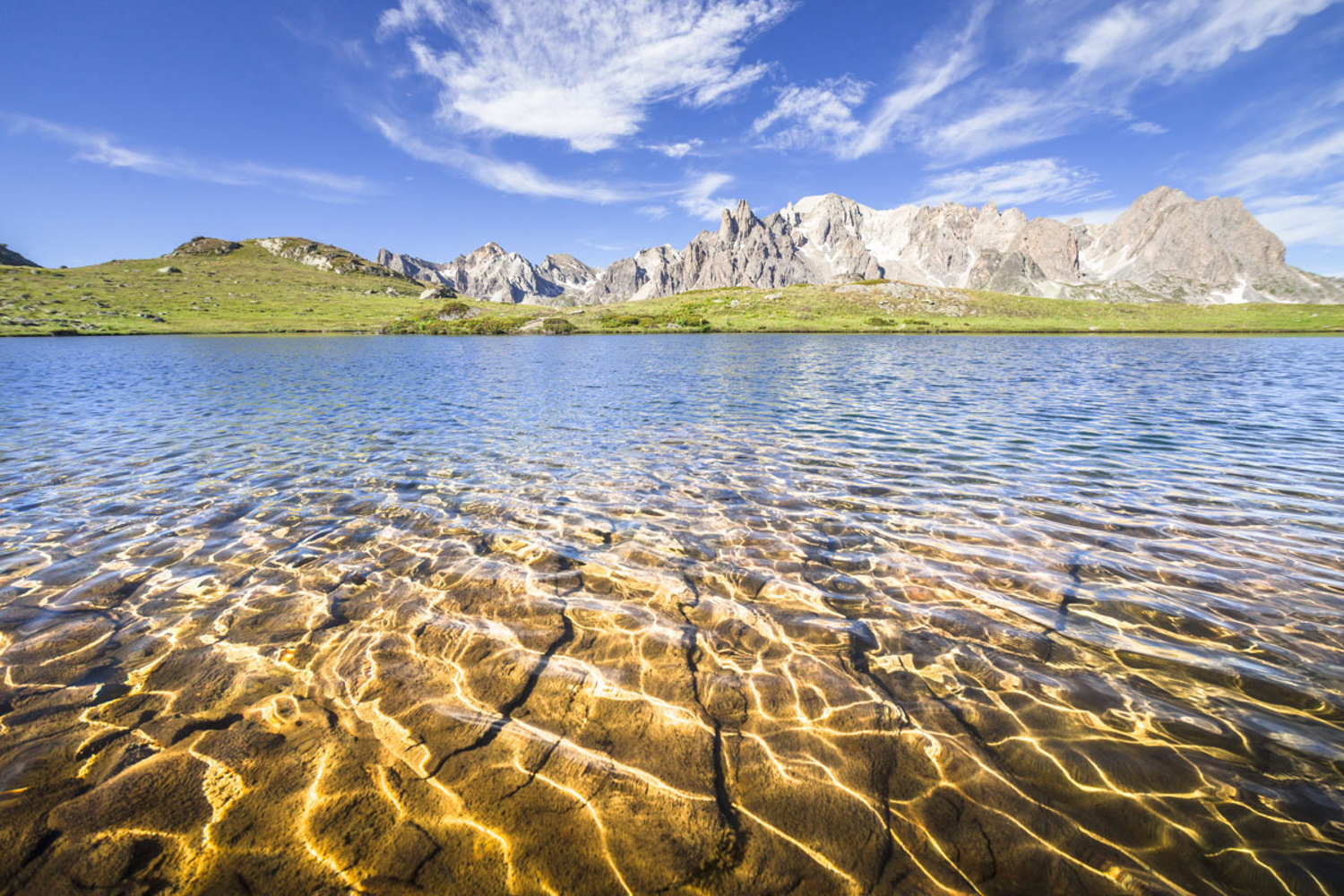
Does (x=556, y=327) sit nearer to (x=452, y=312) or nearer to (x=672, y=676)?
(x=452, y=312)

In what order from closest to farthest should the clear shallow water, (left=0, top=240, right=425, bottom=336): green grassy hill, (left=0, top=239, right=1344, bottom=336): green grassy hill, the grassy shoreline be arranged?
the clear shallow water, (left=0, top=240, right=425, bottom=336): green grassy hill, the grassy shoreline, (left=0, top=239, right=1344, bottom=336): green grassy hill

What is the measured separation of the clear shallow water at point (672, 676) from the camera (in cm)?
388

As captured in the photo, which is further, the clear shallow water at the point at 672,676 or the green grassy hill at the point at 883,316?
the green grassy hill at the point at 883,316

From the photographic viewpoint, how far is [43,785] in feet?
14.0

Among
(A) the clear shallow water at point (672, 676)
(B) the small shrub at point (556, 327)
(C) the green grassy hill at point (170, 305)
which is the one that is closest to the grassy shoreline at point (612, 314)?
(C) the green grassy hill at point (170, 305)

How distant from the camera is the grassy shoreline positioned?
391 ft

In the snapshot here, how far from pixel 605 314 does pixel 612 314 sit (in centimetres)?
434

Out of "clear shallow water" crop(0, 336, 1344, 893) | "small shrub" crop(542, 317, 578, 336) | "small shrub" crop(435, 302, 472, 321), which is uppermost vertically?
"clear shallow water" crop(0, 336, 1344, 893)

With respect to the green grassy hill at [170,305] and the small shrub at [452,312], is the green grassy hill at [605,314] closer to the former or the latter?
the green grassy hill at [170,305]

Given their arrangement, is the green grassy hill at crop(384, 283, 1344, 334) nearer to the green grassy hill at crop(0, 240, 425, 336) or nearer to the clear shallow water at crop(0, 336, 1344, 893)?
the green grassy hill at crop(0, 240, 425, 336)

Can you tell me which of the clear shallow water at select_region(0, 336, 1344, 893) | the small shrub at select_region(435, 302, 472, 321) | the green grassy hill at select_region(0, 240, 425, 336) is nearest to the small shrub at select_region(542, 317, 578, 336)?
the small shrub at select_region(435, 302, 472, 321)

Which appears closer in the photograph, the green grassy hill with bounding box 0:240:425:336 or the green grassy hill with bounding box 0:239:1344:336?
the green grassy hill with bounding box 0:240:425:336

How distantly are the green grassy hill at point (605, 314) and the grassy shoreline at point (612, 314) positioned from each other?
1.27 feet

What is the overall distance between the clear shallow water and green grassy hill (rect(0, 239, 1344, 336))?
116 m
